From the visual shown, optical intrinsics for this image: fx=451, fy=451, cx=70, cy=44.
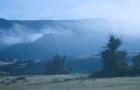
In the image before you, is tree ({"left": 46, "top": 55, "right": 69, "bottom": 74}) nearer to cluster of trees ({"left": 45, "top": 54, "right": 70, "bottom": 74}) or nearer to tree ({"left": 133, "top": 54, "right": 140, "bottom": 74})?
cluster of trees ({"left": 45, "top": 54, "right": 70, "bottom": 74})

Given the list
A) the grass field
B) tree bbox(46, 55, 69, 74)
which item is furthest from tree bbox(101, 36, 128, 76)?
the grass field

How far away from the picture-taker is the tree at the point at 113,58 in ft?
292

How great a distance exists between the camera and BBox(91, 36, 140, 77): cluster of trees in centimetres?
8162

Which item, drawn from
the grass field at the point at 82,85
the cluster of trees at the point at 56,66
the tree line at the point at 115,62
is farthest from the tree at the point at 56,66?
the grass field at the point at 82,85

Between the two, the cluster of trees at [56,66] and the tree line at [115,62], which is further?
the cluster of trees at [56,66]

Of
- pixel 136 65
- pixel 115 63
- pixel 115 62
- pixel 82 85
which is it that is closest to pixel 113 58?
pixel 115 62

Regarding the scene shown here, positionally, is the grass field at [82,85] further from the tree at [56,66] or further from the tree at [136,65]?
the tree at [56,66]

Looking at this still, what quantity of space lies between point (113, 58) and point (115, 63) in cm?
152

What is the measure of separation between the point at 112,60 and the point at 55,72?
2932 centimetres

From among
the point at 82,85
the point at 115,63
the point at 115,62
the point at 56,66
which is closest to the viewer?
the point at 82,85

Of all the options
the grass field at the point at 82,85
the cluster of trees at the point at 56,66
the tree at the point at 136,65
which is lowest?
the grass field at the point at 82,85

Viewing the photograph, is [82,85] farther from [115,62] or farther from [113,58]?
[113,58]

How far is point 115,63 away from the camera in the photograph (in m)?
91.7

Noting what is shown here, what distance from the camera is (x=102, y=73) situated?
85750mm
